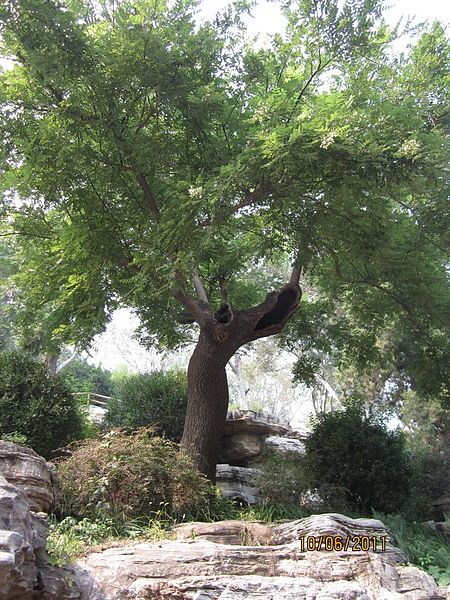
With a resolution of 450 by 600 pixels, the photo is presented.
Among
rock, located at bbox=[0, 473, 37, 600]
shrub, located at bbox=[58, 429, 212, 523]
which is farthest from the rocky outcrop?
shrub, located at bbox=[58, 429, 212, 523]

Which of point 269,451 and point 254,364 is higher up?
point 254,364

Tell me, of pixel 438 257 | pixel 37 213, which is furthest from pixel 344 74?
pixel 37 213

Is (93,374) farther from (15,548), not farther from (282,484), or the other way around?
(15,548)

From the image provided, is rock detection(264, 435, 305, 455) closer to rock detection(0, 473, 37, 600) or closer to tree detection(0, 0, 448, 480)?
tree detection(0, 0, 448, 480)

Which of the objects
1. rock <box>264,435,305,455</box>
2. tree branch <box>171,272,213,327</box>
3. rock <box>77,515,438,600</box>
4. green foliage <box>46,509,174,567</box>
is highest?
tree branch <box>171,272,213,327</box>

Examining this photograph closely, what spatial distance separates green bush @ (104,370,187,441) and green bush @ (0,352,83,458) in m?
1.15

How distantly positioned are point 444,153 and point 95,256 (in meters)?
4.56

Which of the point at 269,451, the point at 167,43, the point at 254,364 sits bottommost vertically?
the point at 269,451

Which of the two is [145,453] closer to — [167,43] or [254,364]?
[167,43]

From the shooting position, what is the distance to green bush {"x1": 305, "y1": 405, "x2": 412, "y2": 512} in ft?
26.9

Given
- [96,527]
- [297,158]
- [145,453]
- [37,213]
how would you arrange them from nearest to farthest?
[96,527] → [297,158] → [145,453] → [37,213]

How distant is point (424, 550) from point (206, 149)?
5.54 m

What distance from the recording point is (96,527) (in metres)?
5.00

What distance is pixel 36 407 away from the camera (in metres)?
8.60
